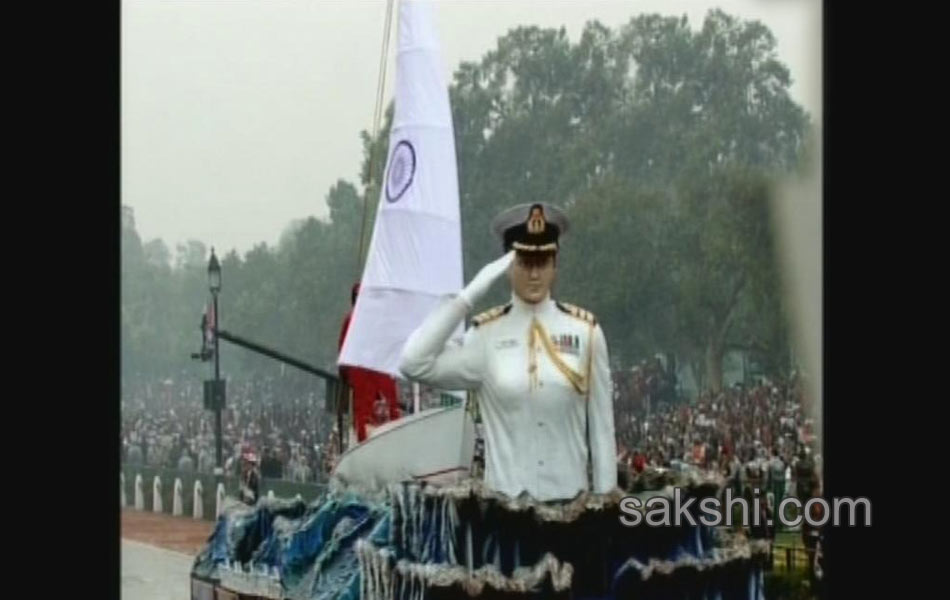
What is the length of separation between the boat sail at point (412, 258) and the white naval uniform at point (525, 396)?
7cm

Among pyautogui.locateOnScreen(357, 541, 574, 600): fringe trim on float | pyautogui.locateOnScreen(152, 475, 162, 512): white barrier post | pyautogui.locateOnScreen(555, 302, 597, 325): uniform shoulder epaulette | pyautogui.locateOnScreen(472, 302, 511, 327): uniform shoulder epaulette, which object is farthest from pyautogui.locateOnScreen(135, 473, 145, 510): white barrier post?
pyautogui.locateOnScreen(555, 302, 597, 325): uniform shoulder epaulette

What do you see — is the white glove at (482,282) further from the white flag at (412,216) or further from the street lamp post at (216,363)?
the street lamp post at (216,363)

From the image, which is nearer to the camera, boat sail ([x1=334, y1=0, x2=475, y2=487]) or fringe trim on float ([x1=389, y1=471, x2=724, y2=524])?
fringe trim on float ([x1=389, y1=471, x2=724, y2=524])

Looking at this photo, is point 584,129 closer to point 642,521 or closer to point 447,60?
point 447,60

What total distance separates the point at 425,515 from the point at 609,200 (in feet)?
2.48

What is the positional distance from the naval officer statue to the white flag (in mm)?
97

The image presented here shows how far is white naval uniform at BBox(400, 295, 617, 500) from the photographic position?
452 cm

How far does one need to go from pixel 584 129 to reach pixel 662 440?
2.17 feet

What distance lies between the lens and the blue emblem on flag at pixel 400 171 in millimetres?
4637

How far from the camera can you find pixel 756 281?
188 inches

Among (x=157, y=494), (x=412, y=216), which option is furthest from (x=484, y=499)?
(x=157, y=494)

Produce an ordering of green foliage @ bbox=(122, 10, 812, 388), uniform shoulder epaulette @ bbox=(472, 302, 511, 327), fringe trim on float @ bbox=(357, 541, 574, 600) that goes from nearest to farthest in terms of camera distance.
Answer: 1. fringe trim on float @ bbox=(357, 541, 574, 600)
2. uniform shoulder epaulette @ bbox=(472, 302, 511, 327)
3. green foliage @ bbox=(122, 10, 812, 388)

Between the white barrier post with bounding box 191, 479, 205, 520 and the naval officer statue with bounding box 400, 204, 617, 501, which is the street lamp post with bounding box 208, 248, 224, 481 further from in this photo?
the naval officer statue with bounding box 400, 204, 617, 501
